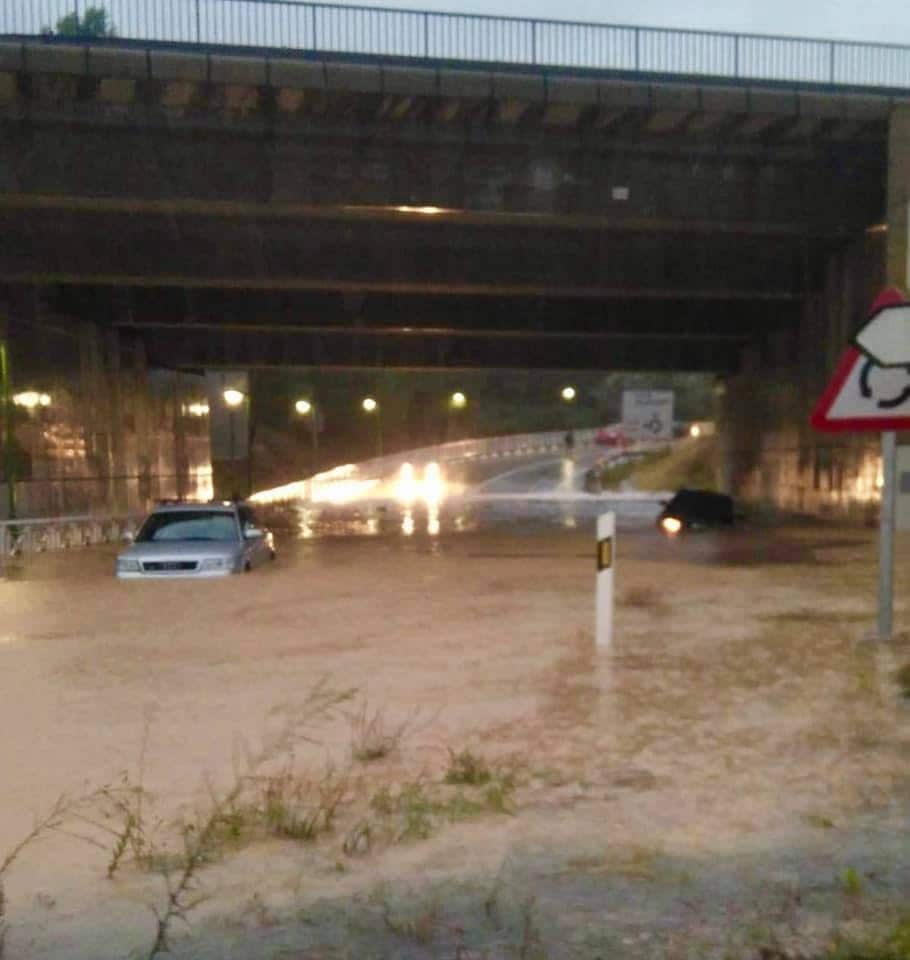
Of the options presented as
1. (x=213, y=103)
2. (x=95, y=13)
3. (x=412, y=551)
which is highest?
(x=95, y=13)

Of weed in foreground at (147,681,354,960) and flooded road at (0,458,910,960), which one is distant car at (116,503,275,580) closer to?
flooded road at (0,458,910,960)

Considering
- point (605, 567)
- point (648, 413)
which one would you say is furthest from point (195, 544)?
point (648, 413)

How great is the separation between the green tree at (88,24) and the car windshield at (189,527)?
29.3ft

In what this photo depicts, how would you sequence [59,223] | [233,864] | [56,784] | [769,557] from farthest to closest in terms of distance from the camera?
[59,223], [769,557], [56,784], [233,864]

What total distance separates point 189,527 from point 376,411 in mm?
72841

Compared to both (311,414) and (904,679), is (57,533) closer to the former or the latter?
(904,679)

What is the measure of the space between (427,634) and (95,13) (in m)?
16.9

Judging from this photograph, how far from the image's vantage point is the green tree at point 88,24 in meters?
22.2

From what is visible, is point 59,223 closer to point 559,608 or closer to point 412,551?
point 412,551

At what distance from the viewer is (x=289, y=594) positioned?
15.8 meters

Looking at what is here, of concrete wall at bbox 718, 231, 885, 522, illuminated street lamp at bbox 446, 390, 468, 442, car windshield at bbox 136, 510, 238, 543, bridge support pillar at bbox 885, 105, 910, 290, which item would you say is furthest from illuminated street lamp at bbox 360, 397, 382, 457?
car windshield at bbox 136, 510, 238, 543

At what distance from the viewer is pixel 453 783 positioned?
21.7 ft

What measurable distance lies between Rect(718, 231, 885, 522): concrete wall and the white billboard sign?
3.96 metres

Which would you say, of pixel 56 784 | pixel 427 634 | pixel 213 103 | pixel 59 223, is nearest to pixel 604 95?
pixel 213 103
